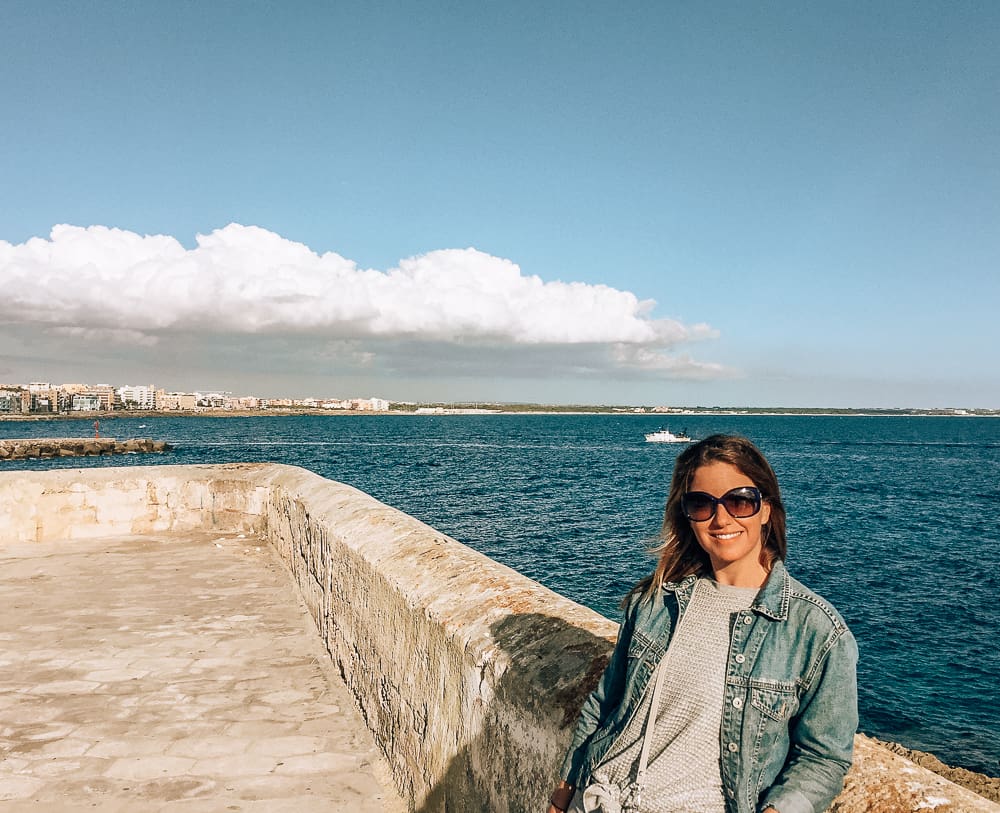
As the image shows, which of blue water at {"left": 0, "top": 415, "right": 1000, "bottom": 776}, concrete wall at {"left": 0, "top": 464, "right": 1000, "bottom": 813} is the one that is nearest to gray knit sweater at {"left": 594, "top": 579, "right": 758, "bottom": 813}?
concrete wall at {"left": 0, "top": 464, "right": 1000, "bottom": 813}

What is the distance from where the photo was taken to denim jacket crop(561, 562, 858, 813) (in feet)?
5.09

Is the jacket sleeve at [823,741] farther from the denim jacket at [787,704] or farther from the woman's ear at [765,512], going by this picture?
the woman's ear at [765,512]

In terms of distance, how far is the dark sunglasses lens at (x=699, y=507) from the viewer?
194 centimetres

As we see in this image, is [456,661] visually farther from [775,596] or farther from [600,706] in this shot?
[775,596]

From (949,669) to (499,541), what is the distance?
15492 mm

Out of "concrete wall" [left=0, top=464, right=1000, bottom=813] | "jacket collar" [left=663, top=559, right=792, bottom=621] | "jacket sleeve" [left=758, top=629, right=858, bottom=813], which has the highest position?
"jacket collar" [left=663, top=559, right=792, bottom=621]

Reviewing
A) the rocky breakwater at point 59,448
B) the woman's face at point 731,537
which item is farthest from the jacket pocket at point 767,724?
the rocky breakwater at point 59,448

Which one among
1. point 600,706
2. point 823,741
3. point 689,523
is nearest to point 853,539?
point 689,523

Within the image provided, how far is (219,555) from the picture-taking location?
8.31 metres

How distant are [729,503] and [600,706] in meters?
0.60

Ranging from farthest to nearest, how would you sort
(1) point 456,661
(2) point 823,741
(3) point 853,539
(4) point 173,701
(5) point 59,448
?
1. (5) point 59,448
2. (3) point 853,539
3. (4) point 173,701
4. (1) point 456,661
5. (2) point 823,741

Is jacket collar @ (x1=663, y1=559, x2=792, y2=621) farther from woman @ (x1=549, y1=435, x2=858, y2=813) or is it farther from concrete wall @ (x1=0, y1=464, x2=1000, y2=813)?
concrete wall @ (x1=0, y1=464, x2=1000, y2=813)

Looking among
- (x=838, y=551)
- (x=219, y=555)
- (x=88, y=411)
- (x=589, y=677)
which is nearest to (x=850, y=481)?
(x=838, y=551)

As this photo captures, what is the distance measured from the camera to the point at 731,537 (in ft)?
6.22
